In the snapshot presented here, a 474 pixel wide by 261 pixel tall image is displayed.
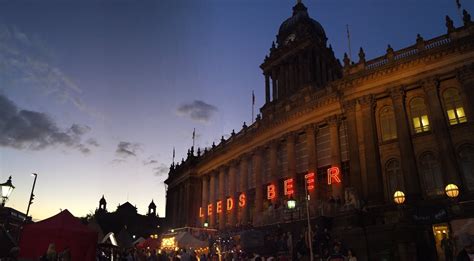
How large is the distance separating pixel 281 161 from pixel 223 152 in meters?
13.6

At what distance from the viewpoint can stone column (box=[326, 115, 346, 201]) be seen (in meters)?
33.9

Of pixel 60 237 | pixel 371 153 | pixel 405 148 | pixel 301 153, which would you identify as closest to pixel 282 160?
pixel 301 153

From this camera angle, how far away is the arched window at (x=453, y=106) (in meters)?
29.2

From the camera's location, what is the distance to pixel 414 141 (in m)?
30.8

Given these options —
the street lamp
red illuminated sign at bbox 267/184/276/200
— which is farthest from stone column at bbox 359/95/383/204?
the street lamp

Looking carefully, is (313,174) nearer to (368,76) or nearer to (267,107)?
(368,76)

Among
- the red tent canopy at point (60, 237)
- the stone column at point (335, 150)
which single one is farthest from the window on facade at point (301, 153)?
the red tent canopy at point (60, 237)

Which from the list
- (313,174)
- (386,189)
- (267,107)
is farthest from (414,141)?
(267,107)

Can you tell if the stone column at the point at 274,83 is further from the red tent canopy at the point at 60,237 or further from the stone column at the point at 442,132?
the red tent canopy at the point at 60,237

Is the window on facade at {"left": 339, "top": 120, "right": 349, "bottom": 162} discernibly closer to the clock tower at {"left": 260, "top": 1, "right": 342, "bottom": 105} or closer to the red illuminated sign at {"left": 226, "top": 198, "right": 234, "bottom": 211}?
the clock tower at {"left": 260, "top": 1, "right": 342, "bottom": 105}

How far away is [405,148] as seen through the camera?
30266mm

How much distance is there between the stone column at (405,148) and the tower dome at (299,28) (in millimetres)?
25748

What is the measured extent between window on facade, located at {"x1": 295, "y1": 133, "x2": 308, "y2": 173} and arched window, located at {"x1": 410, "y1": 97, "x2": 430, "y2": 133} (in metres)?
11.7

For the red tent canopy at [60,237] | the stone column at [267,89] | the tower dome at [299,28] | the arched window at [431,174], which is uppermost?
the tower dome at [299,28]
